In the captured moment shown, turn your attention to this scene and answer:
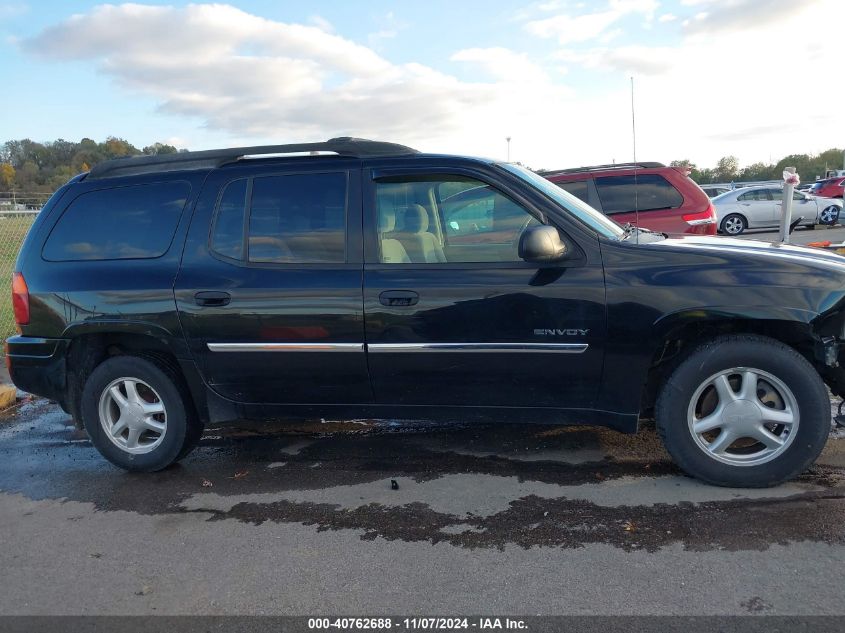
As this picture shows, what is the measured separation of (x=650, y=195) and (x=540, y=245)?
20.3ft

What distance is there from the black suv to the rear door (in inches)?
0.5

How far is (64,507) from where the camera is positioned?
402 cm

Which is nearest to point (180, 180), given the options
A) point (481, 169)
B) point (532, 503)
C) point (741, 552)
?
point (481, 169)

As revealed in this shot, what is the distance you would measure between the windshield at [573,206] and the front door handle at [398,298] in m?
0.95

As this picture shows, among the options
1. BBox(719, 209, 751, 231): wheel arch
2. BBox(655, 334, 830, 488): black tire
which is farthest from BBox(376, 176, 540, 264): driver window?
BBox(719, 209, 751, 231): wheel arch

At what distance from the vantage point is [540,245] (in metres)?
3.57

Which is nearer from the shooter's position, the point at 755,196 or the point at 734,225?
the point at 755,196

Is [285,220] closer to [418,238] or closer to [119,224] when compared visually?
[418,238]

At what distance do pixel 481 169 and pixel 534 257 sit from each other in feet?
2.25

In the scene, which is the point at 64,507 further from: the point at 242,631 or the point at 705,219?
the point at 705,219

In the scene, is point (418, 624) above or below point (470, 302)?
below

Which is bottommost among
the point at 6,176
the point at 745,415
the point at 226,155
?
the point at 745,415

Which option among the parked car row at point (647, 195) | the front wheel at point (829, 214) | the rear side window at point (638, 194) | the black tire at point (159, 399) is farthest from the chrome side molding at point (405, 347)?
the front wheel at point (829, 214)

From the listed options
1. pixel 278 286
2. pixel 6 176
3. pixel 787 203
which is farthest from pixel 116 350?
pixel 6 176
